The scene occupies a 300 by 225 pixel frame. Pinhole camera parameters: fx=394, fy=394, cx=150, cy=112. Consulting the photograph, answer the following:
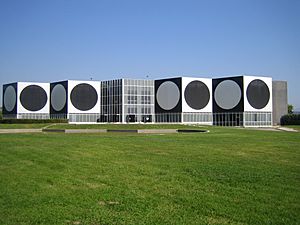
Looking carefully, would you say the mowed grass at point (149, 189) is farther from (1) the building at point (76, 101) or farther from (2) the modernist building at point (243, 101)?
(1) the building at point (76, 101)

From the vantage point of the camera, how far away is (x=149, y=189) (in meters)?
10.5

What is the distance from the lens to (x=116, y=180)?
11.8 m

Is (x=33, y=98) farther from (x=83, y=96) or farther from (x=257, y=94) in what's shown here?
(x=257, y=94)

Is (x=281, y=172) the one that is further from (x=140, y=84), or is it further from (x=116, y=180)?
(x=140, y=84)

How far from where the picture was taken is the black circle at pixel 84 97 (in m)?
91.6

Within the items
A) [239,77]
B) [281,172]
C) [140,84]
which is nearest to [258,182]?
[281,172]

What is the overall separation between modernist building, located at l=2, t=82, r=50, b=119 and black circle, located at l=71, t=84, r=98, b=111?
408 inches

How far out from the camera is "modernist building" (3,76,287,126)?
269ft

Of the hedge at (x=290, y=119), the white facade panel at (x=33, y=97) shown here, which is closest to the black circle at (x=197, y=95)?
the hedge at (x=290, y=119)

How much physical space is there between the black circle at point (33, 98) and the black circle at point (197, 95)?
36814mm

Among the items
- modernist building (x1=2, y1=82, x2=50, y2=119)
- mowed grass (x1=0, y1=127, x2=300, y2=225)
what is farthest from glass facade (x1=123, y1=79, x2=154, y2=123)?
mowed grass (x1=0, y1=127, x2=300, y2=225)

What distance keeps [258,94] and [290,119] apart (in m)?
9.25

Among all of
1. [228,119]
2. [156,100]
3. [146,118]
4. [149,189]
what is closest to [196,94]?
[228,119]

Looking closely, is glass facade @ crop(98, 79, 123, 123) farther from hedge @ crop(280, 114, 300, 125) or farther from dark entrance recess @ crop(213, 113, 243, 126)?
hedge @ crop(280, 114, 300, 125)
